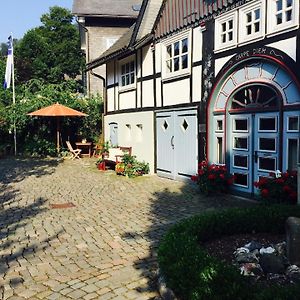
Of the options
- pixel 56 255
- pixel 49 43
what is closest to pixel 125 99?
pixel 56 255

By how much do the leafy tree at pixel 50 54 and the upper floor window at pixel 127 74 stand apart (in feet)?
81.5

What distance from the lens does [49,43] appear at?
42.3 meters

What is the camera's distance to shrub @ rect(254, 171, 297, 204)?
7305mm

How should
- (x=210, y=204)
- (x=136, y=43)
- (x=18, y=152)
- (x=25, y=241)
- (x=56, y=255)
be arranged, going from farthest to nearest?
(x=18, y=152) < (x=136, y=43) < (x=210, y=204) < (x=25, y=241) < (x=56, y=255)

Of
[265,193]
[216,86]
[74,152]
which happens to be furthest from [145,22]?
[265,193]

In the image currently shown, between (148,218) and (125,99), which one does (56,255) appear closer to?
(148,218)

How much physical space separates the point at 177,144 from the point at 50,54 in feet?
106

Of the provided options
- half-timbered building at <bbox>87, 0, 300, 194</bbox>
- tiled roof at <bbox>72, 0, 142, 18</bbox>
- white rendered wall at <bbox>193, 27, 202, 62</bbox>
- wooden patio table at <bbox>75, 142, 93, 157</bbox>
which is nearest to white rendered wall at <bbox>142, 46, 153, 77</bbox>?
half-timbered building at <bbox>87, 0, 300, 194</bbox>

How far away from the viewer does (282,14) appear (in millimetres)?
8141

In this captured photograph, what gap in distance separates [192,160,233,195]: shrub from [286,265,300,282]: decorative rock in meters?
5.40

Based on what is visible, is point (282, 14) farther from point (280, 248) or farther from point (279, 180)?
point (280, 248)

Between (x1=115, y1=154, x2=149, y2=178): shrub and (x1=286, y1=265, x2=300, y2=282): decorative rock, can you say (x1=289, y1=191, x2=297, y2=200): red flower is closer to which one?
(x1=286, y1=265, x2=300, y2=282): decorative rock

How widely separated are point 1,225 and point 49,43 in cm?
3864

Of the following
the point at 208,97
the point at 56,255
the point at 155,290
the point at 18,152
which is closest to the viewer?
the point at 155,290
